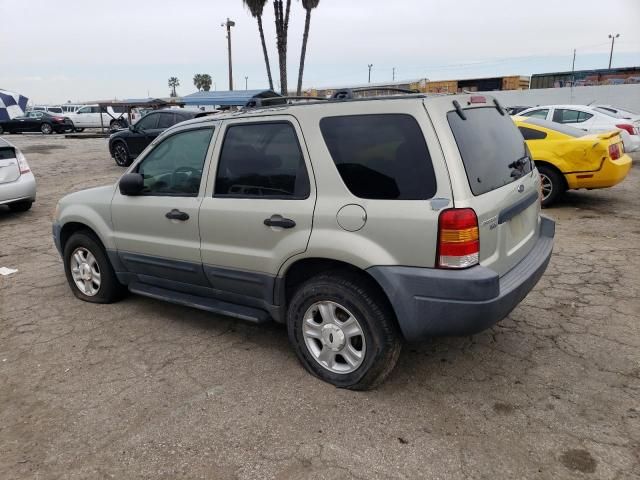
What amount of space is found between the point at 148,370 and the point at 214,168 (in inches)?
58.2

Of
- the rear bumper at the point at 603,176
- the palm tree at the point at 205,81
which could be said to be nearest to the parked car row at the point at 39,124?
the rear bumper at the point at 603,176

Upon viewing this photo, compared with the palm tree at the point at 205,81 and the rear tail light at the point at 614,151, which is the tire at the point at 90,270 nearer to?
the rear tail light at the point at 614,151

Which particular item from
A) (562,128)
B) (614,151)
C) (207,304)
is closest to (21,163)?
A: (207,304)

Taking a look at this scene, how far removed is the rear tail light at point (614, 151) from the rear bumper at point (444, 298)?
5.72 meters

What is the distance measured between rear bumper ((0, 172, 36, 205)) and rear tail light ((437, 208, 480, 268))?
7.82m

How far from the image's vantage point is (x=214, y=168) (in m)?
3.51

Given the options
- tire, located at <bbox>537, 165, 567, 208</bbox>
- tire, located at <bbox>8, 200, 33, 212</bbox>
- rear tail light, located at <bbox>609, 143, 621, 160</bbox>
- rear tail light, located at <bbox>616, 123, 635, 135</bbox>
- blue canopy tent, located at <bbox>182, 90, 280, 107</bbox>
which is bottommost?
tire, located at <bbox>8, 200, 33, 212</bbox>

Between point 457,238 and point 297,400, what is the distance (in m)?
1.37

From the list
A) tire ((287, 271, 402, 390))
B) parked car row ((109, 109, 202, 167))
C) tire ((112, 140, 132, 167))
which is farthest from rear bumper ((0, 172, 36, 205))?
tire ((287, 271, 402, 390))

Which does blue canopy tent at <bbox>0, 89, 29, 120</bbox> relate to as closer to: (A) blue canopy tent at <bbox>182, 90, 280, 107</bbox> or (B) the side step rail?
(B) the side step rail

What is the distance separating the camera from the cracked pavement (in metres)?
2.48

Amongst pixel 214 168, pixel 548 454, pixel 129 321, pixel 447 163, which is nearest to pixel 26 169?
pixel 129 321

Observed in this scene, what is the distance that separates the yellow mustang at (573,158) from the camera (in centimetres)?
732

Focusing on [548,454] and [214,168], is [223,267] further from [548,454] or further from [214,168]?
[548,454]
